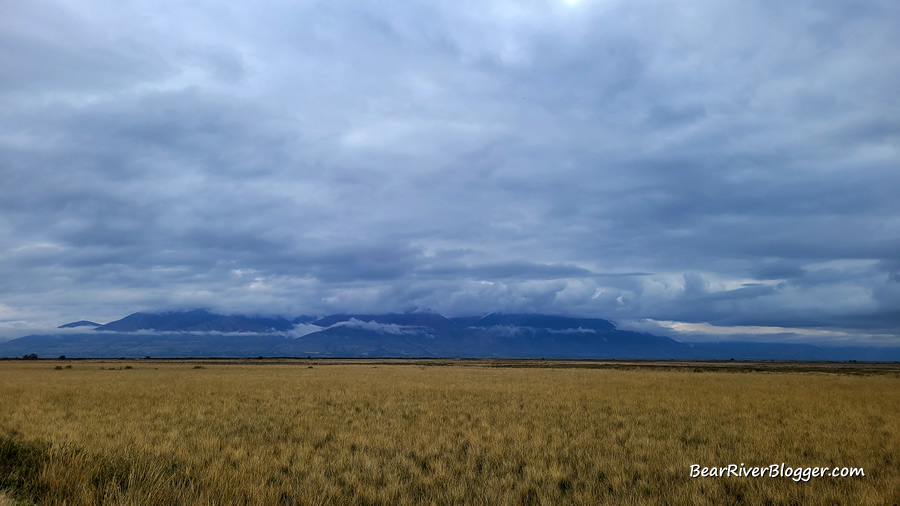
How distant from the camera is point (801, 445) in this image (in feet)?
41.9

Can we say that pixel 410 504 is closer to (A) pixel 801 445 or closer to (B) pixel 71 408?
(A) pixel 801 445

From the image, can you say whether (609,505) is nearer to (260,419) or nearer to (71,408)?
(260,419)

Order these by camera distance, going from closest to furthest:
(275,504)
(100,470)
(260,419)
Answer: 1. (275,504)
2. (100,470)
3. (260,419)

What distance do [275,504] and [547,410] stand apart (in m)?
14.4

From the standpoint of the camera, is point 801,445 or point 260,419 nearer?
point 801,445

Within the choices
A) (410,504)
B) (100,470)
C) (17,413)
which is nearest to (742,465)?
(410,504)

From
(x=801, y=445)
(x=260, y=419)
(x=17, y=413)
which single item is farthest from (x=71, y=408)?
(x=801, y=445)

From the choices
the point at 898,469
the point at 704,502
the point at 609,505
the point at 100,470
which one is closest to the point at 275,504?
the point at 100,470

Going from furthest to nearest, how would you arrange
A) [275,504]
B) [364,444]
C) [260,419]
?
[260,419], [364,444], [275,504]

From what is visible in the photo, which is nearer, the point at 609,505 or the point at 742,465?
the point at 609,505

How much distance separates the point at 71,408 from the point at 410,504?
19035 mm

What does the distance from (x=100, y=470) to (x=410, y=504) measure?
5.20m

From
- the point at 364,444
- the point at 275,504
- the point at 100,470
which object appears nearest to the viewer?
the point at 275,504

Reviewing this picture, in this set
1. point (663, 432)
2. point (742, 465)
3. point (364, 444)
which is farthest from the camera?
point (663, 432)
